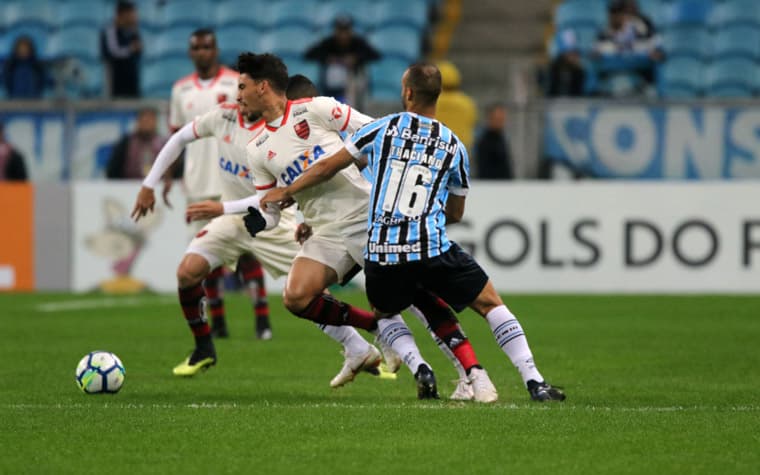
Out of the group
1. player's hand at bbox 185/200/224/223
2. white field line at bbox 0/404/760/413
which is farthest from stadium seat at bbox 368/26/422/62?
white field line at bbox 0/404/760/413

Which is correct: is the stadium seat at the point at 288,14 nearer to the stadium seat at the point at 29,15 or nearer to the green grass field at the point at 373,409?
the stadium seat at the point at 29,15

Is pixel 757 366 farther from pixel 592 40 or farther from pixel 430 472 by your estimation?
pixel 592 40

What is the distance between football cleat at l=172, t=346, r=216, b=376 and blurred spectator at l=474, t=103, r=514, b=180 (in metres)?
7.51

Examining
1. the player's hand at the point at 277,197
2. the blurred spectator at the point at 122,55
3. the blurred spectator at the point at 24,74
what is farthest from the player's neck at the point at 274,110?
the blurred spectator at the point at 24,74

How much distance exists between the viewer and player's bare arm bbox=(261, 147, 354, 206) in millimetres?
7715

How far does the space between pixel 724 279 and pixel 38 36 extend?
432 inches

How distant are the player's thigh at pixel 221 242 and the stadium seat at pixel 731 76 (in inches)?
429

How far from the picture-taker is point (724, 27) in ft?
66.7

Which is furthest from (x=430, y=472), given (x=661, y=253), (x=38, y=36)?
(x=38, y=36)

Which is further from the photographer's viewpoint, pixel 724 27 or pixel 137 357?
pixel 724 27

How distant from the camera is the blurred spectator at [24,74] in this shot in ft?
60.6

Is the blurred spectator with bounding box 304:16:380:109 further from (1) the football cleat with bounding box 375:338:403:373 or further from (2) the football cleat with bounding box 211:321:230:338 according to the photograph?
(1) the football cleat with bounding box 375:338:403:373

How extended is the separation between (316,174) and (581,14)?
13349 mm

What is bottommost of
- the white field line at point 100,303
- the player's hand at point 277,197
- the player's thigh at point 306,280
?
the white field line at point 100,303
